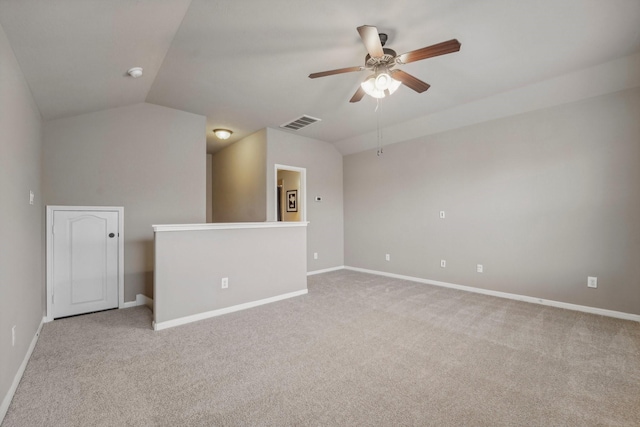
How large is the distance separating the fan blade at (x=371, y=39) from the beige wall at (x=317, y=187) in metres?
3.20

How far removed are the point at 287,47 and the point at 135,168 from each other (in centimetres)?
274

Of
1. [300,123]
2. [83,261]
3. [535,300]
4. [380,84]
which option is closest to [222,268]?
[83,261]

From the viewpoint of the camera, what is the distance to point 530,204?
3840mm

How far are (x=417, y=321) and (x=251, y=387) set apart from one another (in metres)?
2.00

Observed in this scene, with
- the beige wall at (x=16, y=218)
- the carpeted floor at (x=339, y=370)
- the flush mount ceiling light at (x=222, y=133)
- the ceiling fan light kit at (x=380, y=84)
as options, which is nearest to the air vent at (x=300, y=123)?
the flush mount ceiling light at (x=222, y=133)

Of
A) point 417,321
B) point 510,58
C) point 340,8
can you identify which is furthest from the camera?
point 417,321

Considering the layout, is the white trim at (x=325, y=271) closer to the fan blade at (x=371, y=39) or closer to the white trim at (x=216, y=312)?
the white trim at (x=216, y=312)

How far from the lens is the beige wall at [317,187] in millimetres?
5289

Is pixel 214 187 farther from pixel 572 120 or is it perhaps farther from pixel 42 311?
pixel 572 120

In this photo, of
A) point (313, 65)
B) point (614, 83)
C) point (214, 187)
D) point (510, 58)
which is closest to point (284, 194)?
point (214, 187)

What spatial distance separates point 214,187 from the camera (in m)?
7.04

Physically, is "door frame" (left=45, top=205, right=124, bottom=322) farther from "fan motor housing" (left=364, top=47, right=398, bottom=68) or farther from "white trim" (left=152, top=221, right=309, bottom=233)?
"fan motor housing" (left=364, top=47, right=398, bottom=68)

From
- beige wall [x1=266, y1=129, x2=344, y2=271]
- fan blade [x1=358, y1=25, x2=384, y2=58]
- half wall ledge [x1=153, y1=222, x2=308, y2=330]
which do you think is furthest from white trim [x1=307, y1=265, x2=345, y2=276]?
fan blade [x1=358, y1=25, x2=384, y2=58]

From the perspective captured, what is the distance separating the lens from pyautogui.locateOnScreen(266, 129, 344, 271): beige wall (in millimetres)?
5289
